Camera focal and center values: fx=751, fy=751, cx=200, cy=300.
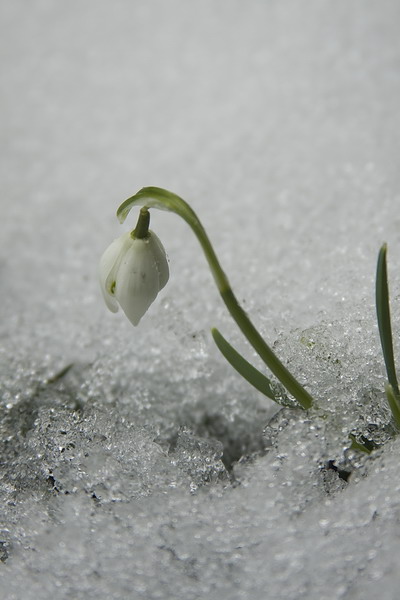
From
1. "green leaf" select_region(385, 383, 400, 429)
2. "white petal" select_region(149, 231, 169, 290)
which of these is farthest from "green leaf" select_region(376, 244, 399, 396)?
"white petal" select_region(149, 231, 169, 290)

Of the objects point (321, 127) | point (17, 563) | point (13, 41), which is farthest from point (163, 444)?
point (13, 41)

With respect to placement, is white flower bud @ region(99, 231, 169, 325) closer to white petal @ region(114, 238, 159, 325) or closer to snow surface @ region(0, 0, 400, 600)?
white petal @ region(114, 238, 159, 325)

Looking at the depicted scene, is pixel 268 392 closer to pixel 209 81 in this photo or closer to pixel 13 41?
pixel 209 81

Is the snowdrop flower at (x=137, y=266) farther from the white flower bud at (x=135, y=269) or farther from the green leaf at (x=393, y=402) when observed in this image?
the green leaf at (x=393, y=402)

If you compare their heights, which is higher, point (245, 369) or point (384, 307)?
point (384, 307)

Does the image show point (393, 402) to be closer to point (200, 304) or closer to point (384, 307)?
point (384, 307)

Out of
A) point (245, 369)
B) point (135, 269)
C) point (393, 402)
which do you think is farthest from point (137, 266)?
point (393, 402)

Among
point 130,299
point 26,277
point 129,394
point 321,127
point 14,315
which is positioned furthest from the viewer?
point 321,127

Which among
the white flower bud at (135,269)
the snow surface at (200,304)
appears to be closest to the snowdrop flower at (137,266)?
the white flower bud at (135,269)
